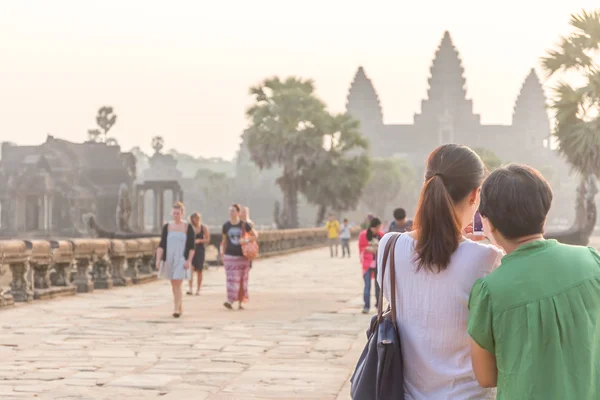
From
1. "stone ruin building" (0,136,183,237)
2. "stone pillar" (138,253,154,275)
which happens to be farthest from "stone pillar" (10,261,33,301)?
"stone ruin building" (0,136,183,237)

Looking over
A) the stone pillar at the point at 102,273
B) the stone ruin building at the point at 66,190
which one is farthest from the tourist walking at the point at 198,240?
the stone ruin building at the point at 66,190

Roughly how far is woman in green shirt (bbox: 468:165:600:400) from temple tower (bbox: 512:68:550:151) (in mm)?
184167

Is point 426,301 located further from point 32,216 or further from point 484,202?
point 32,216

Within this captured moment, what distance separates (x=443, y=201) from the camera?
11.2 ft

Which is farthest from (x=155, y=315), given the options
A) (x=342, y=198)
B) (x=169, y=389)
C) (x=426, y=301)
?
(x=342, y=198)

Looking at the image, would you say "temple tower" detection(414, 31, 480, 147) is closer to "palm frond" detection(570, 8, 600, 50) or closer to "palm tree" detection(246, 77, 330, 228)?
"palm tree" detection(246, 77, 330, 228)

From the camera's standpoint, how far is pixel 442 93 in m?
185

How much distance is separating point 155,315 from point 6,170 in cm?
4812

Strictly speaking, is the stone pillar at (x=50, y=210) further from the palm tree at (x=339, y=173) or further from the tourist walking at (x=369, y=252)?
the tourist walking at (x=369, y=252)

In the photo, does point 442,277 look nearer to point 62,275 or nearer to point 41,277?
point 41,277

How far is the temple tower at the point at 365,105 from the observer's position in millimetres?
179625

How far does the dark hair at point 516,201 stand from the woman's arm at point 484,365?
0.34m

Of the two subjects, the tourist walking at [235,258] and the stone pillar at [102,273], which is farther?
the stone pillar at [102,273]

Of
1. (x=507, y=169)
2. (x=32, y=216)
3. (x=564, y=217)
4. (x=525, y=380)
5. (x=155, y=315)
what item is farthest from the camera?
(x=564, y=217)
